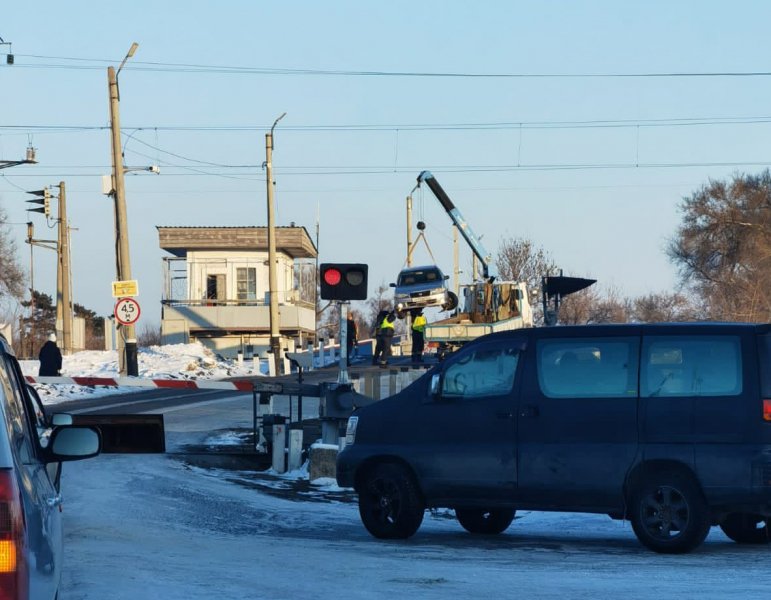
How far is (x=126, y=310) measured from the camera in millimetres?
34719

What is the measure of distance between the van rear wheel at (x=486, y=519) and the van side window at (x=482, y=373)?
1.42m

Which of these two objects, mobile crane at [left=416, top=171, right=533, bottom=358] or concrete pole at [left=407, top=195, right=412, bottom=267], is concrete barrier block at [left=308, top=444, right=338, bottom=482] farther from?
concrete pole at [left=407, top=195, right=412, bottom=267]

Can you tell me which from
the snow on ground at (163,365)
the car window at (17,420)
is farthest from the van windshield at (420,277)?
the car window at (17,420)

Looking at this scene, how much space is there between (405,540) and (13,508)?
7.93 metres

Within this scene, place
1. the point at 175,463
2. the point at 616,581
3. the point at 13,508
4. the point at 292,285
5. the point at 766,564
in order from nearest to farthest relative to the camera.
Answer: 1. the point at 13,508
2. the point at 616,581
3. the point at 766,564
4. the point at 175,463
5. the point at 292,285

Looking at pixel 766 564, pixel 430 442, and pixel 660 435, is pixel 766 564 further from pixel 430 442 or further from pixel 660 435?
pixel 430 442

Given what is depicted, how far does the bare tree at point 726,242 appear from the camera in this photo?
7456cm

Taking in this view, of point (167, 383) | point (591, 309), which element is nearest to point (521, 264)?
point (591, 309)

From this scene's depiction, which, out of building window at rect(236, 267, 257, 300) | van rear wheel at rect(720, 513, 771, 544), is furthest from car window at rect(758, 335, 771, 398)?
building window at rect(236, 267, 257, 300)

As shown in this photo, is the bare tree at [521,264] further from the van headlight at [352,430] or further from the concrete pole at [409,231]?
the van headlight at [352,430]

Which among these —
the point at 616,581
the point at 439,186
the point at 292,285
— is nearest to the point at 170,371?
the point at 439,186

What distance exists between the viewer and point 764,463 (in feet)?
34.4

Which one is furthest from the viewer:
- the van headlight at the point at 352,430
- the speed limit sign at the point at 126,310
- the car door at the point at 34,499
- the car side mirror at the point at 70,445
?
the speed limit sign at the point at 126,310

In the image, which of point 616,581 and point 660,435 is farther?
point 660,435
